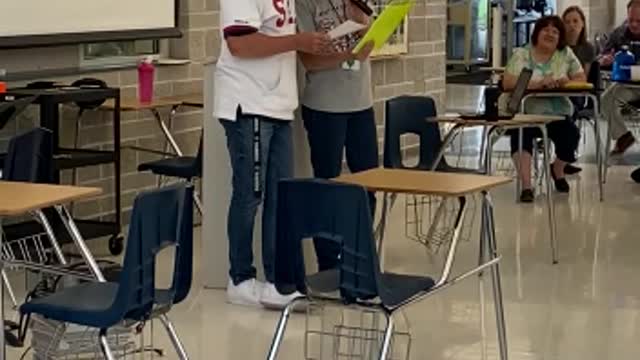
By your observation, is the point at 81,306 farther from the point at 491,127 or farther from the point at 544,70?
the point at 544,70

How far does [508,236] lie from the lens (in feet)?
23.5

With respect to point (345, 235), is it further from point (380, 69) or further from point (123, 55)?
point (380, 69)

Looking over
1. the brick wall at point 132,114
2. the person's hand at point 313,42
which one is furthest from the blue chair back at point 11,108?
the person's hand at point 313,42

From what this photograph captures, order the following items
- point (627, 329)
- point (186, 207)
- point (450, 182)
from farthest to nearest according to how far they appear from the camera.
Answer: point (627, 329) < point (450, 182) < point (186, 207)

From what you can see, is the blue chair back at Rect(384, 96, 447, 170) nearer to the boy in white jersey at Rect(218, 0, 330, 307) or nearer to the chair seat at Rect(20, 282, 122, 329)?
the boy in white jersey at Rect(218, 0, 330, 307)

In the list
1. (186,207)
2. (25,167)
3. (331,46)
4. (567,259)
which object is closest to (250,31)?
(331,46)

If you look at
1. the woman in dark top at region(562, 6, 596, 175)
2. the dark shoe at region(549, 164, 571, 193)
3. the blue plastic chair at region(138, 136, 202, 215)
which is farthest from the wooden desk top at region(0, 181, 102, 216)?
the woman in dark top at region(562, 6, 596, 175)

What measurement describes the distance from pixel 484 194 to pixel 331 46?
3.29ft

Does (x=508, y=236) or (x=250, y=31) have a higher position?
(x=250, y=31)

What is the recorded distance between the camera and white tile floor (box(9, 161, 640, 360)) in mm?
4910

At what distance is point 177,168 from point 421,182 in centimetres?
248

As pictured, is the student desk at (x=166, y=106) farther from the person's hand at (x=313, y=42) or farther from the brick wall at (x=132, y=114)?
the person's hand at (x=313, y=42)

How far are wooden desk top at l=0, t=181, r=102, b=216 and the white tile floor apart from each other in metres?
1.07

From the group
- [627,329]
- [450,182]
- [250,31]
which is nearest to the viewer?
[450,182]
